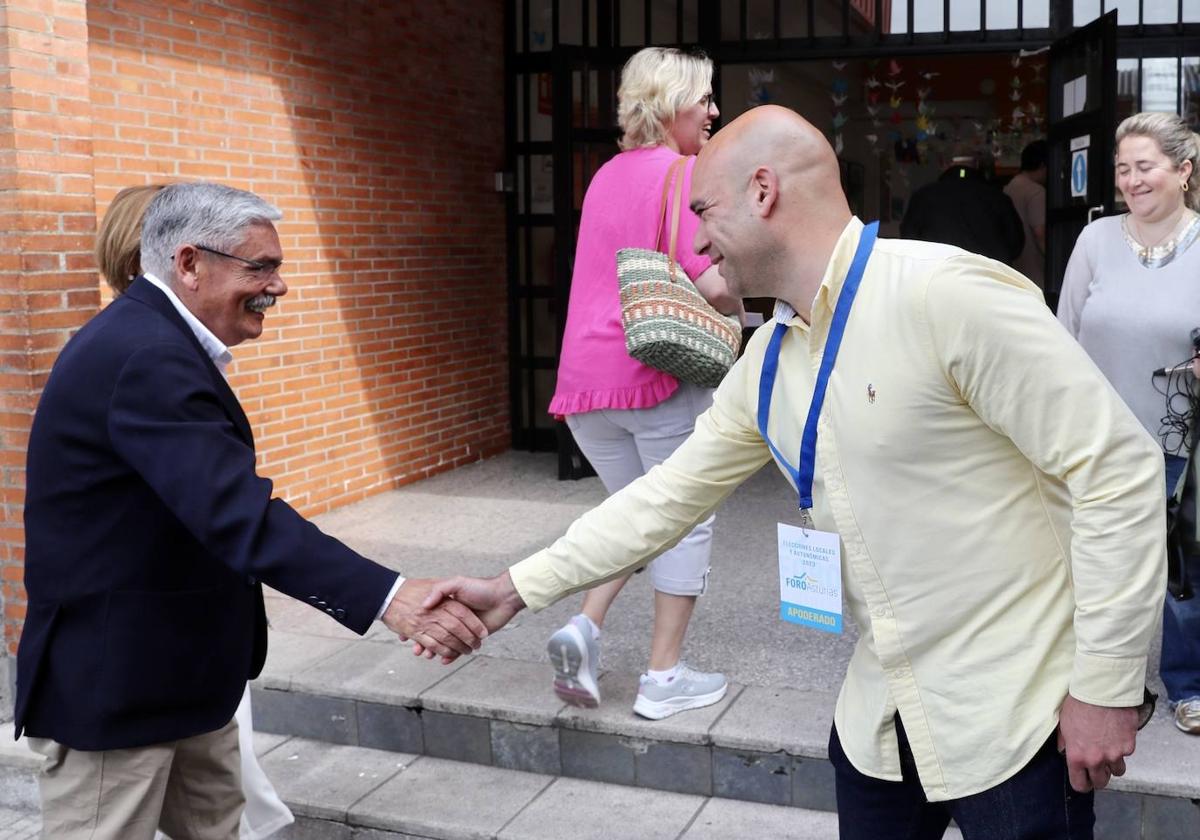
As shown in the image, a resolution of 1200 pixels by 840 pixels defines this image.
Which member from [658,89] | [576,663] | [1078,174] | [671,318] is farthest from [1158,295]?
[1078,174]

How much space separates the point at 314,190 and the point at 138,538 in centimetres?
477

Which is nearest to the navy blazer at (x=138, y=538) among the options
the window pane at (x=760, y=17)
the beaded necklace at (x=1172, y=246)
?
the beaded necklace at (x=1172, y=246)

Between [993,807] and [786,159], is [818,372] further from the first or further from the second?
[993,807]

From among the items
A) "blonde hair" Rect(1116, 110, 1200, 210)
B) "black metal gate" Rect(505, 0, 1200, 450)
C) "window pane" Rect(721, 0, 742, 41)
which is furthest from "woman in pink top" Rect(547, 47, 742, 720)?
"window pane" Rect(721, 0, 742, 41)

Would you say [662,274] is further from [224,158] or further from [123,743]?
[224,158]

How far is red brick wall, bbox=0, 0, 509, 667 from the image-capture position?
4.50 m

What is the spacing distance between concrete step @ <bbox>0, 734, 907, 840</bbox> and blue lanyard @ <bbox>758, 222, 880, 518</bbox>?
6.16ft

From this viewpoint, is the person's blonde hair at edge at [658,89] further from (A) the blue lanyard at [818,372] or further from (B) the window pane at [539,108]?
(B) the window pane at [539,108]

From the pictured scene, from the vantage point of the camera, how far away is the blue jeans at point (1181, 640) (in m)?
3.92

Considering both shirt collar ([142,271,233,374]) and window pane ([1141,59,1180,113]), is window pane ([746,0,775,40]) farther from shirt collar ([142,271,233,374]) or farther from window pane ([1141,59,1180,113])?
shirt collar ([142,271,233,374])

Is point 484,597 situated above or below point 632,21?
below

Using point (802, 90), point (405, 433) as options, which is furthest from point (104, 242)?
A: point (802, 90)

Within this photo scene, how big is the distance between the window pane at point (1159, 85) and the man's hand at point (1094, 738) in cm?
624

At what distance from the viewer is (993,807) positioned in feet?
6.68
